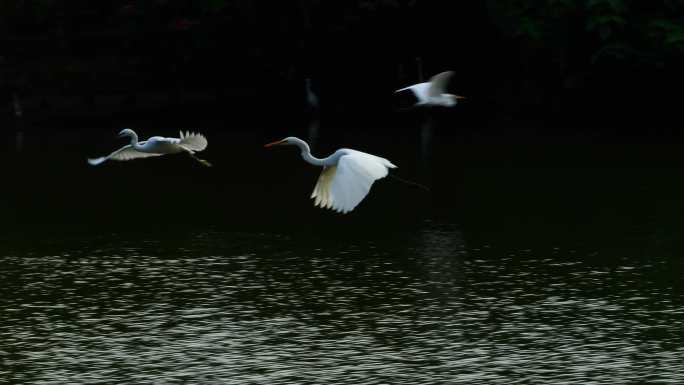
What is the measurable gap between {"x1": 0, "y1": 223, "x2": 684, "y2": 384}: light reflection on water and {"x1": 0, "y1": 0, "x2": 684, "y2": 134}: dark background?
2289 cm

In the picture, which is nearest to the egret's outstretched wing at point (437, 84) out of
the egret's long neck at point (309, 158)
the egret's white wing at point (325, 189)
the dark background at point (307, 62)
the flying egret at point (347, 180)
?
the egret's long neck at point (309, 158)

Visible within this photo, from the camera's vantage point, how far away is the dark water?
26.6 m

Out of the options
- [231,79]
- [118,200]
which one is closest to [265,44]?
[231,79]

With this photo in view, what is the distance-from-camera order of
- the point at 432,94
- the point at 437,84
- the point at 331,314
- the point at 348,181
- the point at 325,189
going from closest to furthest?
the point at 348,181 < the point at 325,189 < the point at 331,314 < the point at 437,84 < the point at 432,94

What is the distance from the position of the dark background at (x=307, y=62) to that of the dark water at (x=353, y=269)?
701 cm

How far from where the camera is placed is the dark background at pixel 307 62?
198 feet

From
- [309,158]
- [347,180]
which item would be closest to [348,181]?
[347,180]

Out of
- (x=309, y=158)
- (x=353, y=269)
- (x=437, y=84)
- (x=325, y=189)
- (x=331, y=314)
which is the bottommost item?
(x=331, y=314)

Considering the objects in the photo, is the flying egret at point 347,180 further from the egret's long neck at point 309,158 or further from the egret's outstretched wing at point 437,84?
the egret's outstretched wing at point 437,84

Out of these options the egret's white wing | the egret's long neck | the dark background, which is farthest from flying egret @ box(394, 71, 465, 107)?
the dark background

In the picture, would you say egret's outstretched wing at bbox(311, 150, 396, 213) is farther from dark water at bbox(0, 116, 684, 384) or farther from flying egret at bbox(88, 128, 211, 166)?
flying egret at bbox(88, 128, 211, 166)

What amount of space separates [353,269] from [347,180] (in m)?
11.3

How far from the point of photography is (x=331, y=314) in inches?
1191

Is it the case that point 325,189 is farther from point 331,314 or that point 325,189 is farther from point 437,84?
point 437,84
